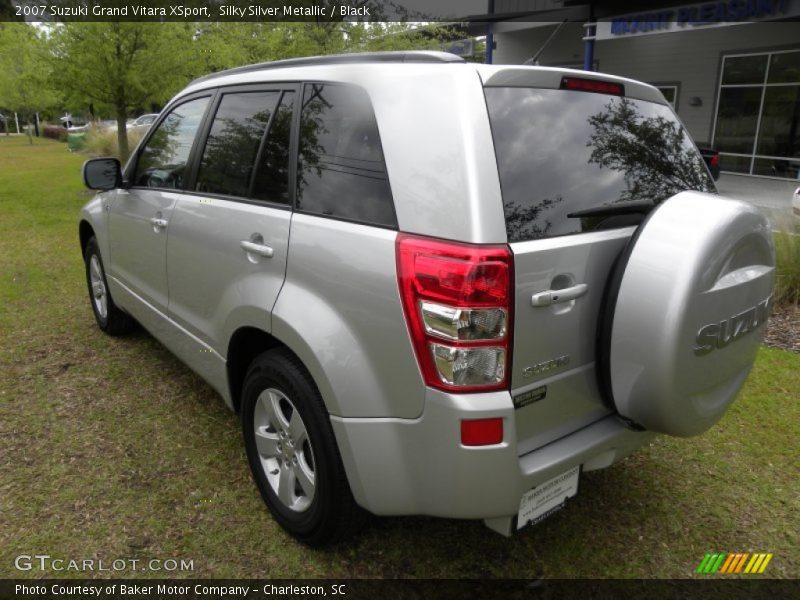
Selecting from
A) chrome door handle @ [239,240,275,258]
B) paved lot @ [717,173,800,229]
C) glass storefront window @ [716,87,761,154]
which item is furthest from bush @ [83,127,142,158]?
chrome door handle @ [239,240,275,258]

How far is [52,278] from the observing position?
6.80 metres

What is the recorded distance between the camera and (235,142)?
9.72ft

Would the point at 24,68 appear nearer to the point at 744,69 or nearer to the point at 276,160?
the point at 744,69

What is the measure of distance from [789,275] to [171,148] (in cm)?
547

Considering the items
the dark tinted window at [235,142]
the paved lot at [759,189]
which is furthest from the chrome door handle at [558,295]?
the paved lot at [759,189]

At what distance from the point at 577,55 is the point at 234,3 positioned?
11.4 meters

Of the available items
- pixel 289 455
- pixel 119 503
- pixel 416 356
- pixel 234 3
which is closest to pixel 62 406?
pixel 119 503

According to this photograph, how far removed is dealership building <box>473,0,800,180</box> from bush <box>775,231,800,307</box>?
9.15 m

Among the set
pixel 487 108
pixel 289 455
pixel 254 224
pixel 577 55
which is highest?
pixel 577 55

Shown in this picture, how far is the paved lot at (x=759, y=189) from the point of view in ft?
40.8

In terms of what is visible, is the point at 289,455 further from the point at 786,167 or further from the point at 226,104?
the point at 786,167

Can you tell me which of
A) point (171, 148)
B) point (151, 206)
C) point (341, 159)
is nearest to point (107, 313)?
point (151, 206)

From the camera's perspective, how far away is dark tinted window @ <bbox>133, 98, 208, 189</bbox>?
3.39 meters

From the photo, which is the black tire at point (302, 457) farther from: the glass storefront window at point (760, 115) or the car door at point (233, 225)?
the glass storefront window at point (760, 115)
